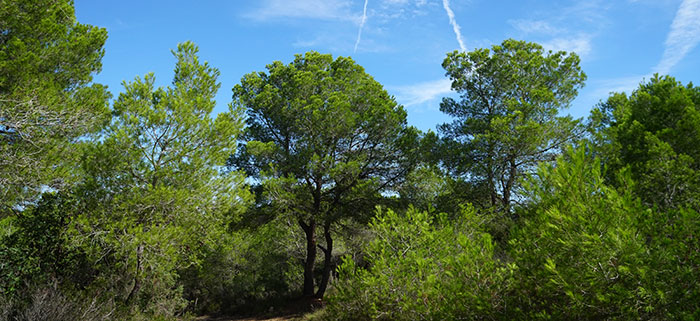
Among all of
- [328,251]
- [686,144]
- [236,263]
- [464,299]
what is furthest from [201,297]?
[686,144]

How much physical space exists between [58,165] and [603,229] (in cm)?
1244

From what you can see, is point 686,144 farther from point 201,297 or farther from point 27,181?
point 201,297

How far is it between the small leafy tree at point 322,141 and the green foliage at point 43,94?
546 cm

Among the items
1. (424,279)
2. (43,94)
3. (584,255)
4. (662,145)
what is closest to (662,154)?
(662,145)

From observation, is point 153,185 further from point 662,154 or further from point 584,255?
point 662,154

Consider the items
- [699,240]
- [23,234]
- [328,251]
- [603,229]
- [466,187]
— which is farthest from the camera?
[328,251]

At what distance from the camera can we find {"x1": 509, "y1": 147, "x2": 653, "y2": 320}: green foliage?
341cm

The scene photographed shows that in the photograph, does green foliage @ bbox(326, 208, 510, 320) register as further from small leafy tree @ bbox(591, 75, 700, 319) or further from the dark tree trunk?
the dark tree trunk

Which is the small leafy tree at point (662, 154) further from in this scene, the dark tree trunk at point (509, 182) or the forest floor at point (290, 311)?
the forest floor at point (290, 311)

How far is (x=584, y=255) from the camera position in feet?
11.9

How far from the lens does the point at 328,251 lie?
1853 centimetres

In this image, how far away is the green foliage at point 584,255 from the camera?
3.41m

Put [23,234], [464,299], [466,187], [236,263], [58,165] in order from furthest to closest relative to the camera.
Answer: [236,263] → [466,187] → [58,165] → [23,234] → [464,299]

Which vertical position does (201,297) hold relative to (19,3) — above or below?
below
